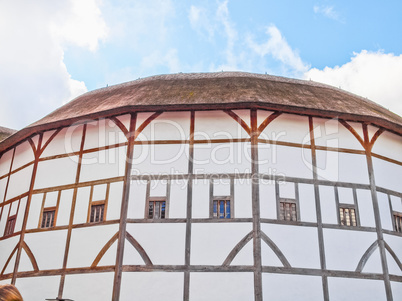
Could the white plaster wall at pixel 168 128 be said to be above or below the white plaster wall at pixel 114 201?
above

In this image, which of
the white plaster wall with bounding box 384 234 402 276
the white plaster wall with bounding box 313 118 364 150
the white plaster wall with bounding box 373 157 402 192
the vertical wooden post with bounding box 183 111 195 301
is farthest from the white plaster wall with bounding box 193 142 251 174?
the white plaster wall with bounding box 384 234 402 276

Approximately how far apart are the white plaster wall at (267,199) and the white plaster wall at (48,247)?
20.7ft

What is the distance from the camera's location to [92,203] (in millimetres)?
14914

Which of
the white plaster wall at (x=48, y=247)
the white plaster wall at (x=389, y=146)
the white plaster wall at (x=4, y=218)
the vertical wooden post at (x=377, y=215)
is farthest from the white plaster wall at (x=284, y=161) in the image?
the white plaster wall at (x=4, y=218)

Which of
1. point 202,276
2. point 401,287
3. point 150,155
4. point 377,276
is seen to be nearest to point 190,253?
point 202,276

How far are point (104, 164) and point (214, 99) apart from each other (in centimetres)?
419

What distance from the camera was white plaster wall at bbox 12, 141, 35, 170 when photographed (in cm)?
1731

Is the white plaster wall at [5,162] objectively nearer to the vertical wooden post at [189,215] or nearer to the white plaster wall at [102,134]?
the white plaster wall at [102,134]

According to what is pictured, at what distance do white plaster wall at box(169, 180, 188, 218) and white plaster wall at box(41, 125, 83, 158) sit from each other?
13.0 feet

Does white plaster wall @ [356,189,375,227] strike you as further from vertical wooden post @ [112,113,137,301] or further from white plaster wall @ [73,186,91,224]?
white plaster wall @ [73,186,91,224]

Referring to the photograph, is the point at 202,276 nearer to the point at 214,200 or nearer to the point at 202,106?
the point at 214,200

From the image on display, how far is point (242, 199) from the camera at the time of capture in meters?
14.1

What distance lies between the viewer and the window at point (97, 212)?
48.1 feet

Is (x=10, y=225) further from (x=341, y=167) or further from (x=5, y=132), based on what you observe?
(x=341, y=167)
